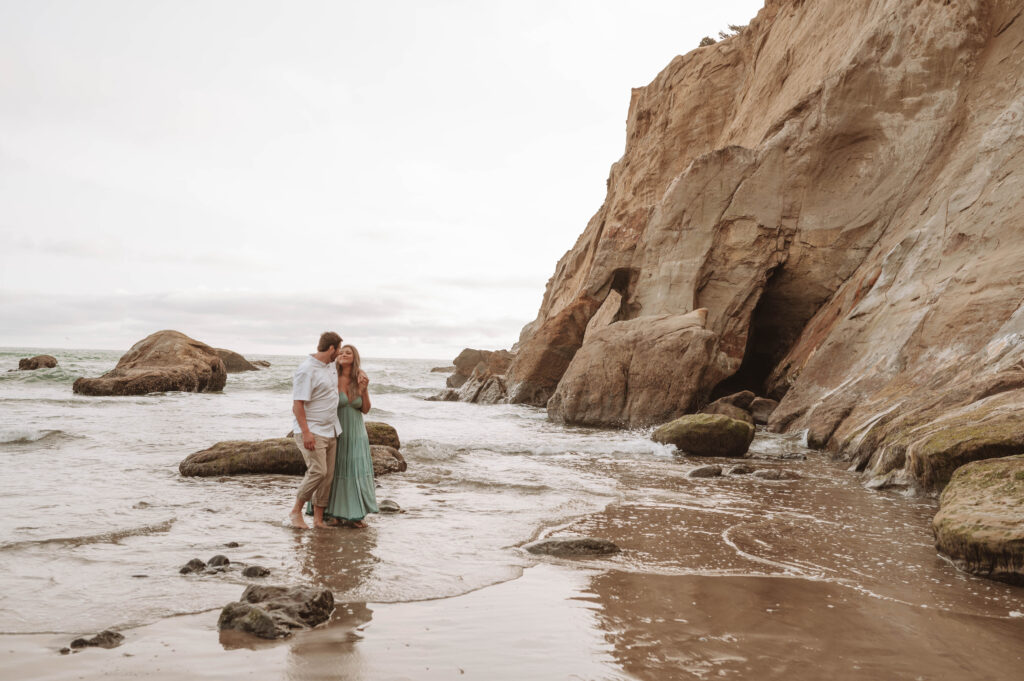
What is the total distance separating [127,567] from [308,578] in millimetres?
1218

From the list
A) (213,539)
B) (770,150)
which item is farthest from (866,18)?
(213,539)

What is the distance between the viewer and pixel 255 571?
16.2 feet

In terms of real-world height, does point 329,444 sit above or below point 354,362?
below

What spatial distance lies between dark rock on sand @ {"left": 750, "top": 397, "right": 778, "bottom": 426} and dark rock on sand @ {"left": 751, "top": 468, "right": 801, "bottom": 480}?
21.8 ft

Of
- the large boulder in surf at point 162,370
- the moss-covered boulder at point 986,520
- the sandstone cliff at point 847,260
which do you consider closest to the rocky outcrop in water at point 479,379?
the sandstone cliff at point 847,260

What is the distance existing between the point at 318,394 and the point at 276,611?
128 inches

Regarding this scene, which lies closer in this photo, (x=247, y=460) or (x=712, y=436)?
(x=247, y=460)

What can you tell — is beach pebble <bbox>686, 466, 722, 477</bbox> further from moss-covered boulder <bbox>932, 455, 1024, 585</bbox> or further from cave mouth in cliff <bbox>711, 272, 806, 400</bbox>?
cave mouth in cliff <bbox>711, 272, 806, 400</bbox>

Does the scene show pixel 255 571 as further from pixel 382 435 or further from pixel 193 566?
pixel 382 435

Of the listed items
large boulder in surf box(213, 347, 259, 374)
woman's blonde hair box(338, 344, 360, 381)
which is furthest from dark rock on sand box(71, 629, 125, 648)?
large boulder in surf box(213, 347, 259, 374)

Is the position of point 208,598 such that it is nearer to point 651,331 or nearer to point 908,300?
point 908,300

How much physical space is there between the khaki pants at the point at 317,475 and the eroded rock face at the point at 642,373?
1050cm

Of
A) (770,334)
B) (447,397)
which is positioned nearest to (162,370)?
(447,397)

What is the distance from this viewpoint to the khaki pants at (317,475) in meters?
6.87
